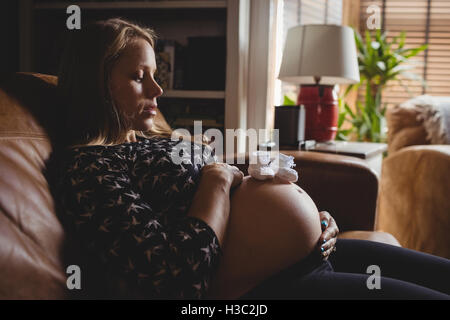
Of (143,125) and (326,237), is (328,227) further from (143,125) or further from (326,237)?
(143,125)

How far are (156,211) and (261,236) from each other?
0.24 m

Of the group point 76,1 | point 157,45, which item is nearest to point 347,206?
point 157,45

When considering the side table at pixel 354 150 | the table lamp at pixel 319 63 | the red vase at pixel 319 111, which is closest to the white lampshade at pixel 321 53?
the table lamp at pixel 319 63

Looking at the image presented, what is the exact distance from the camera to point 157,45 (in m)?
1.92

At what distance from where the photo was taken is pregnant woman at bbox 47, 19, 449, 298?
780 mm

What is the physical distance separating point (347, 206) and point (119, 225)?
886mm

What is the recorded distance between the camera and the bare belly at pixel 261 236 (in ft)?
2.76

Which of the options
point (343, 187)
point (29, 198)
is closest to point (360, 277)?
point (343, 187)

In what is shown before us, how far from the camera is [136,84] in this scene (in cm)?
100

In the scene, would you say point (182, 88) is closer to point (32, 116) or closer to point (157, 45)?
point (157, 45)

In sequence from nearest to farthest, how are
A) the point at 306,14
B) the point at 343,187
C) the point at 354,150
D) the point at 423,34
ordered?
1. the point at 343,187
2. the point at 354,150
3. the point at 306,14
4. the point at 423,34

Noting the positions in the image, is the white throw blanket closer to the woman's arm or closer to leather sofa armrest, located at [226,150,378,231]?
leather sofa armrest, located at [226,150,378,231]

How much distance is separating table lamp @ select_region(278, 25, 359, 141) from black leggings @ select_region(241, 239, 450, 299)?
0.98 meters
